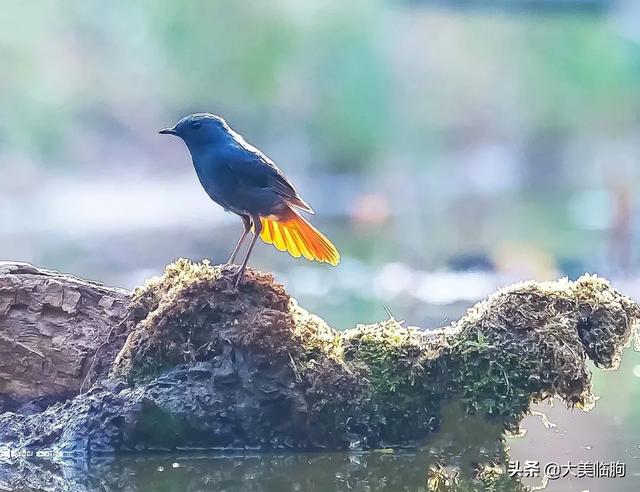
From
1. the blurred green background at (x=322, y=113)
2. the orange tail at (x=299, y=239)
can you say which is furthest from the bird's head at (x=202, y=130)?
the blurred green background at (x=322, y=113)

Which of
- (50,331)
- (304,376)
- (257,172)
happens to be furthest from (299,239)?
(50,331)

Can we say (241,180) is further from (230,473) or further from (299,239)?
(230,473)

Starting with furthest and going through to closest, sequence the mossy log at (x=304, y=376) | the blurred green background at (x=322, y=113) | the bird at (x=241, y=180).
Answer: the blurred green background at (x=322, y=113)
the bird at (x=241, y=180)
the mossy log at (x=304, y=376)

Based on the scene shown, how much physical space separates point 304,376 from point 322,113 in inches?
71.6

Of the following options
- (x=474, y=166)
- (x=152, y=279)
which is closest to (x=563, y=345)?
(x=152, y=279)

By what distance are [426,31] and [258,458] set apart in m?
2.07

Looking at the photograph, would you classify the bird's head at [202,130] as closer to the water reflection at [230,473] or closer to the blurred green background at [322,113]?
the water reflection at [230,473]

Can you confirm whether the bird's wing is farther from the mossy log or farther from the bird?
the mossy log

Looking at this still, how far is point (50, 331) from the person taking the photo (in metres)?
1.76

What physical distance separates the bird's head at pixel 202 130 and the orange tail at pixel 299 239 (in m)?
0.17

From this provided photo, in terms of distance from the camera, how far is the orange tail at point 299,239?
1755mm

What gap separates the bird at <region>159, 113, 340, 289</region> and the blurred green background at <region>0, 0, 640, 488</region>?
4.05 ft

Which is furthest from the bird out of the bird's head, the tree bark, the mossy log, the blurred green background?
the blurred green background

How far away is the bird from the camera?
1.67 meters
